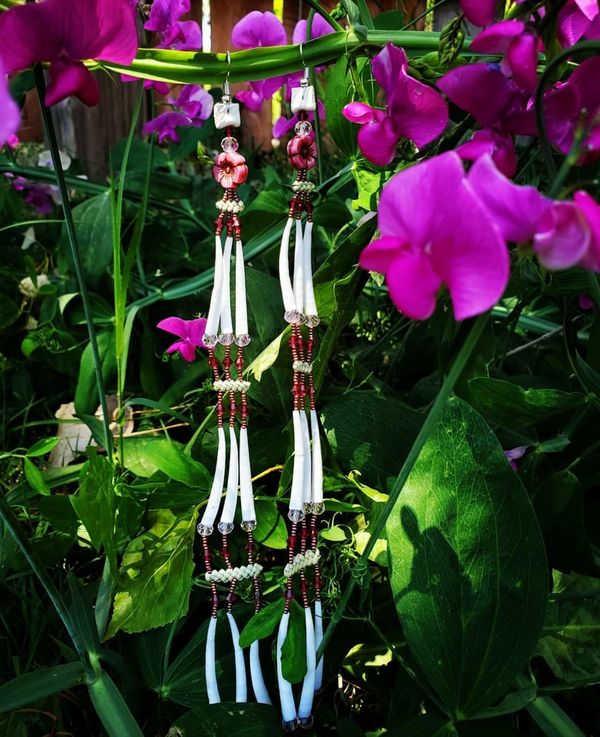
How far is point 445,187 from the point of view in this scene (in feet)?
1.26

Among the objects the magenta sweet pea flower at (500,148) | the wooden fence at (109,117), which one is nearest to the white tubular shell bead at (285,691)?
the magenta sweet pea flower at (500,148)

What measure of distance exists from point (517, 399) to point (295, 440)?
0.21m

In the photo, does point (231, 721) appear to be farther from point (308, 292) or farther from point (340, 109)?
point (340, 109)

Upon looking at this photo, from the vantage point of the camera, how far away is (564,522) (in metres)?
0.73

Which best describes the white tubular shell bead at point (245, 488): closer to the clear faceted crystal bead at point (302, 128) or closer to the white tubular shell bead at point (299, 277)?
the white tubular shell bead at point (299, 277)

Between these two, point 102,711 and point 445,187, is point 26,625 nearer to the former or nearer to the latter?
point 102,711

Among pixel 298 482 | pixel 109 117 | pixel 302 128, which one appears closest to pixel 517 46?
pixel 302 128

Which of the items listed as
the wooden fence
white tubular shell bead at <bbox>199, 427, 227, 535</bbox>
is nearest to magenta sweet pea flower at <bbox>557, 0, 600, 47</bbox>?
white tubular shell bead at <bbox>199, 427, 227, 535</bbox>

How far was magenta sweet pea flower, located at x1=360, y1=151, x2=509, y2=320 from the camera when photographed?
37 centimetres

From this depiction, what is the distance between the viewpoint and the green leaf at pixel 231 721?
2.01ft

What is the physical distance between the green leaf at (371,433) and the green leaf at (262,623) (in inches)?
7.1

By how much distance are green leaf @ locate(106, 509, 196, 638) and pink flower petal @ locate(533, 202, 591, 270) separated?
50 cm

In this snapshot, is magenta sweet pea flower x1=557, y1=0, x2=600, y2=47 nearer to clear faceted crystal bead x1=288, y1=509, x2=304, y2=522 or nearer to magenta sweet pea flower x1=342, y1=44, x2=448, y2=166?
magenta sweet pea flower x1=342, y1=44, x2=448, y2=166

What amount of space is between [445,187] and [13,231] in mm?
1322
